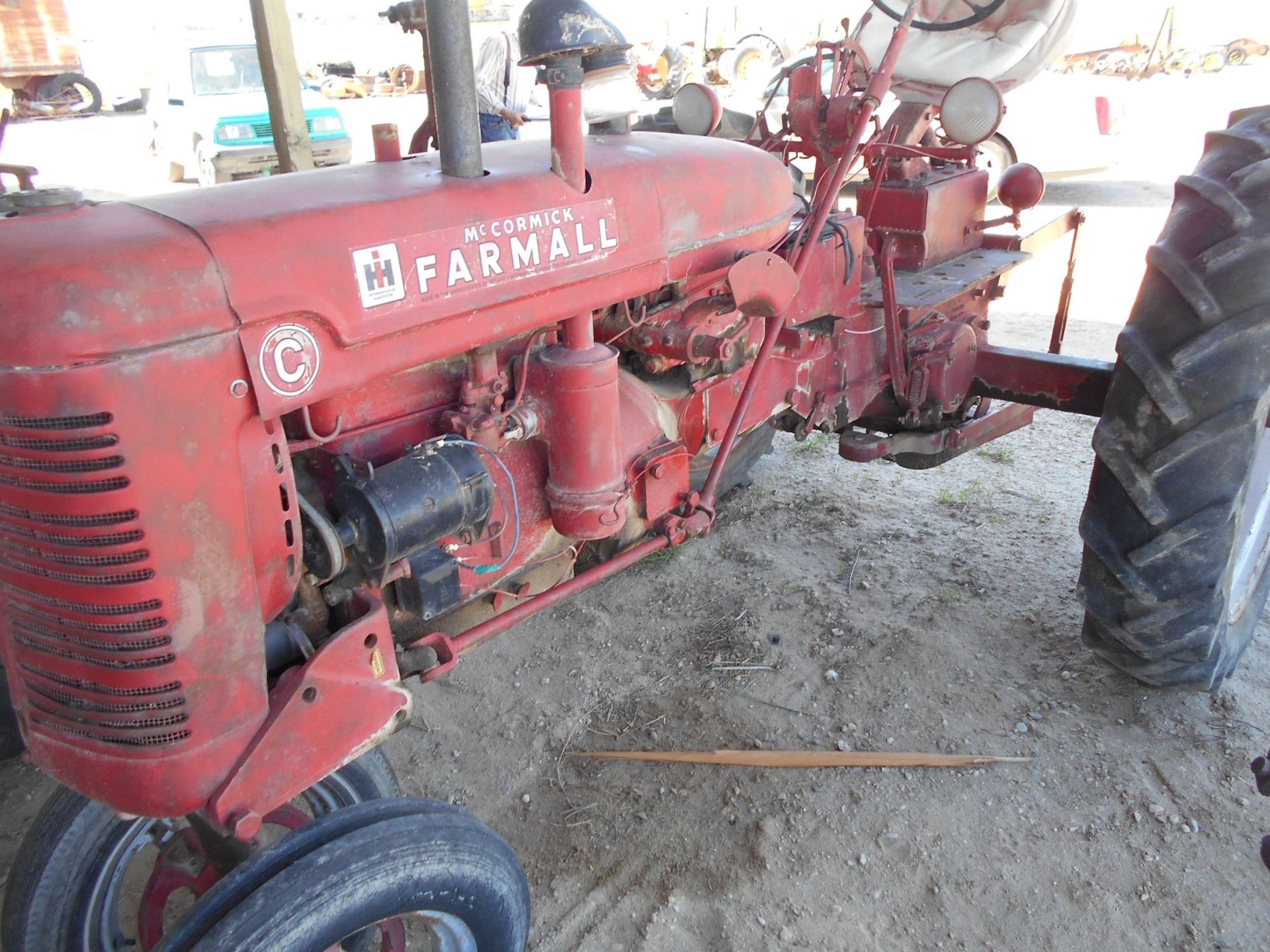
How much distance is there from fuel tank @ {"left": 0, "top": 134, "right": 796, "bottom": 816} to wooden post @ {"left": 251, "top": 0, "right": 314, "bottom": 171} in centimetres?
300

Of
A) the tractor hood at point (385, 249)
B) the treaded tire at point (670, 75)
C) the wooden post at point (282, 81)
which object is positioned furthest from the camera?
the treaded tire at point (670, 75)

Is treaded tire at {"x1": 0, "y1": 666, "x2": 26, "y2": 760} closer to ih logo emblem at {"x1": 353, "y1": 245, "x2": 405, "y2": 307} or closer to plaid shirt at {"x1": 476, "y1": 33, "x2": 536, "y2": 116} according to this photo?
ih logo emblem at {"x1": 353, "y1": 245, "x2": 405, "y2": 307}

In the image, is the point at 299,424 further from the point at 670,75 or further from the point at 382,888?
the point at 670,75

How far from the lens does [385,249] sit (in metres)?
1.40

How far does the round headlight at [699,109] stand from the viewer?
8.52 ft

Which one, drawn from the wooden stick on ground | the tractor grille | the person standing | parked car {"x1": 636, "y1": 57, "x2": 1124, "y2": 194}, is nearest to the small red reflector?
parked car {"x1": 636, "y1": 57, "x2": 1124, "y2": 194}

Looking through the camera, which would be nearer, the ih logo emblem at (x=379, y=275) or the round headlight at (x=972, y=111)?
the ih logo emblem at (x=379, y=275)

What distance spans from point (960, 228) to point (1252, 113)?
901 mm

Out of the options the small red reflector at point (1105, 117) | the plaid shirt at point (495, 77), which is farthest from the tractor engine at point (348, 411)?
the small red reflector at point (1105, 117)

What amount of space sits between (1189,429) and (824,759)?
1.15 metres

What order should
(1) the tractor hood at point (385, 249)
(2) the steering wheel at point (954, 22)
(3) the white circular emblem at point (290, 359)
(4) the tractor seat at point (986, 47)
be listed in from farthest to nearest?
1. (4) the tractor seat at point (986, 47)
2. (2) the steering wheel at point (954, 22)
3. (3) the white circular emblem at point (290, 359)
4. (1) the tractor hood at point (385, 249)

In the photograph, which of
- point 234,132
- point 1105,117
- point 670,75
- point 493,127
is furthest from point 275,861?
point 670,75

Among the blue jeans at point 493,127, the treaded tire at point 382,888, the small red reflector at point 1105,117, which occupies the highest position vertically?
the blue jeans at point 493,127

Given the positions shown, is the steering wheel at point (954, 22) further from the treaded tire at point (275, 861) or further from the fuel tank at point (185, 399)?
the treaded tire at point (275, 861)
